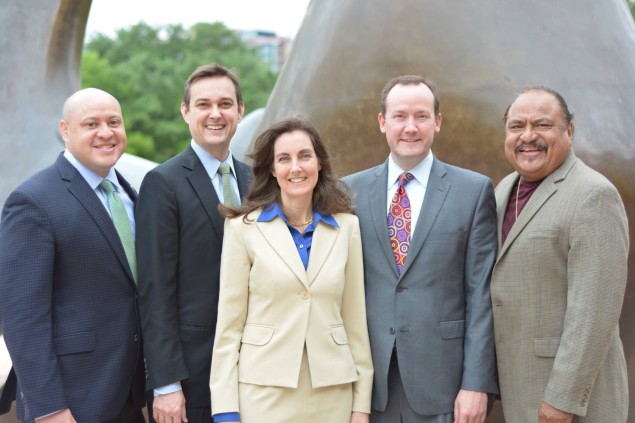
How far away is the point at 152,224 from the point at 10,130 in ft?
12.2

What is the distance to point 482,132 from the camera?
4320mm

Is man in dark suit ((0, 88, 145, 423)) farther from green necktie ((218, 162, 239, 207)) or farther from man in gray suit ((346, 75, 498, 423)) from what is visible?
man in gray suit ((346, 75, 498, 423))

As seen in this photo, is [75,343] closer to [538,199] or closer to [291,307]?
[291,307]

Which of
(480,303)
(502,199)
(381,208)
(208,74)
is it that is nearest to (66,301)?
(208,74)

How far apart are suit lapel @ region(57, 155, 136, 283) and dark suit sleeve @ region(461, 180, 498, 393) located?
4.11 ft

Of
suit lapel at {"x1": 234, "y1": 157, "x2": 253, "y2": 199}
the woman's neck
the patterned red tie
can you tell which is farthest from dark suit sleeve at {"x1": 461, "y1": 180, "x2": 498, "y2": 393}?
suit lapel at {"x1": 234, "y1": 157, "x2": 253, "y2": 199}

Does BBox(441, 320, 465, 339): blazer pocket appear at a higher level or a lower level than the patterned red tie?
lower

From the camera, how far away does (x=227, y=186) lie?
321 cm

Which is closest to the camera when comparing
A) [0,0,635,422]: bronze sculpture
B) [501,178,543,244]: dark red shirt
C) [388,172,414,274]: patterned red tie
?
[388,172,414,274]: patterned red tie

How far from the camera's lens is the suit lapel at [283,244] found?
2.82 m

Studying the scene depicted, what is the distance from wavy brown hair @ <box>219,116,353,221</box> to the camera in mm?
2912

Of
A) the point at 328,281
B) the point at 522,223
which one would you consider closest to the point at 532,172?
the point at 522,223

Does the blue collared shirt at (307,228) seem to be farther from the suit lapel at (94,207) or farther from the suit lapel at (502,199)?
the suit lapel at (502,199)

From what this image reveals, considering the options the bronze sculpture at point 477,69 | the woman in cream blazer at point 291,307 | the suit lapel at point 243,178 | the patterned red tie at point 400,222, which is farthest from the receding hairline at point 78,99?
the bronze sculpture at point 477,69
